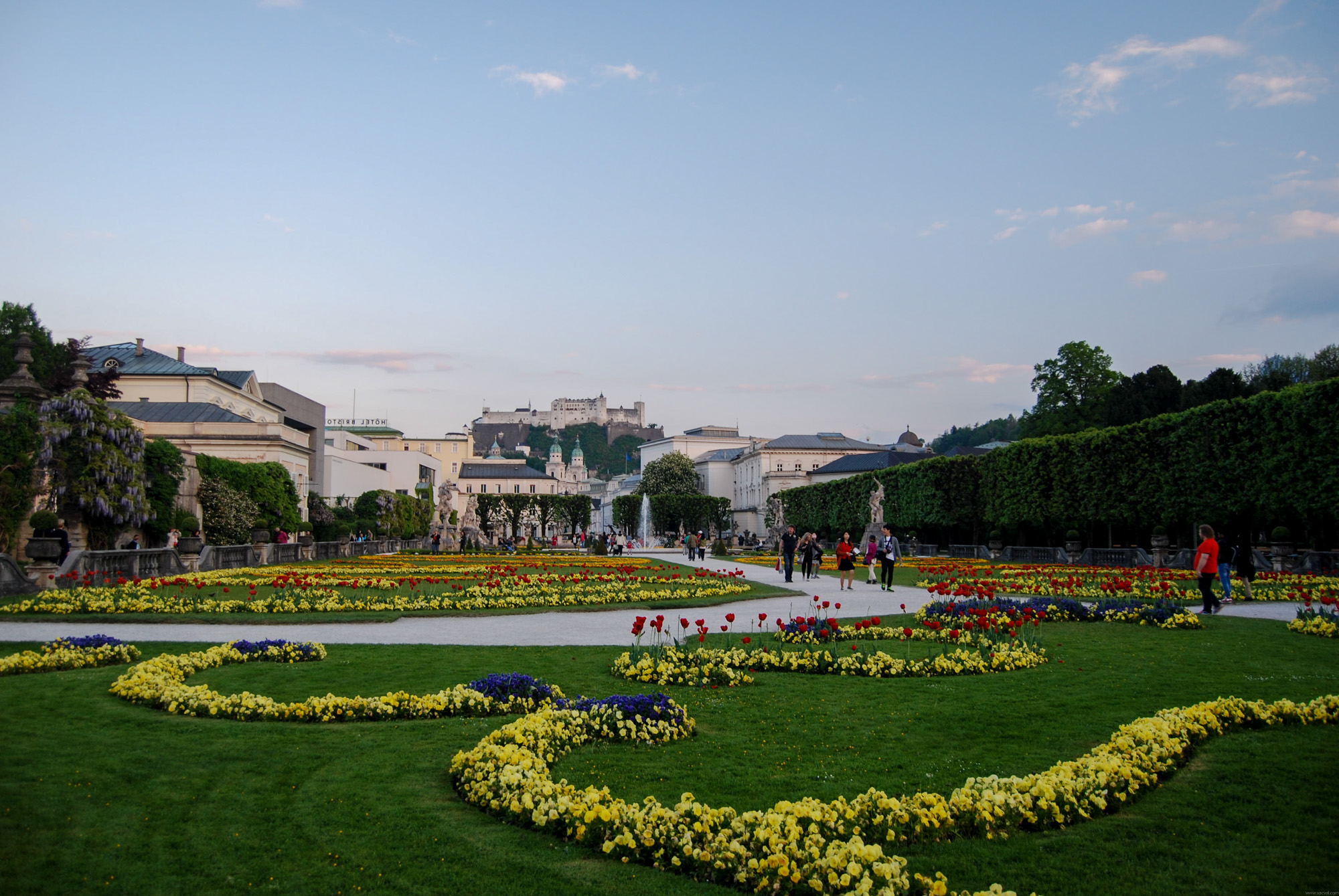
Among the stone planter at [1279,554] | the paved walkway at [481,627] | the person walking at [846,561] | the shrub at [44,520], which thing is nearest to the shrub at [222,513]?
the shrub at [44,520]

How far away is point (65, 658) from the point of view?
995cm

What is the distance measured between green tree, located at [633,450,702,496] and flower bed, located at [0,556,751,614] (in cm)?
8956

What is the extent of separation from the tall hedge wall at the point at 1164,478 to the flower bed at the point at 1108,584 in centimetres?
491

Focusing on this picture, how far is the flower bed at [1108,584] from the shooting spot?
17906 millimetres

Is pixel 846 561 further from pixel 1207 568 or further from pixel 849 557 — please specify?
pixel 1207 568

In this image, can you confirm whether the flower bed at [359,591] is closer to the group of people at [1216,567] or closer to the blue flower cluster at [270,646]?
the blue flower cluster at [270,646]

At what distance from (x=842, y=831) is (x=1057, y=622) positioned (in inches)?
463

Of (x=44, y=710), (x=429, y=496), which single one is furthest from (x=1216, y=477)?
(x=429, y=496)

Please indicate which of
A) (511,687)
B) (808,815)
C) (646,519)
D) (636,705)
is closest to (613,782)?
(636,705)

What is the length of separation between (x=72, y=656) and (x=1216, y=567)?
18.1 meters

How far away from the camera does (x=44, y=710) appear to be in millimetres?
7664

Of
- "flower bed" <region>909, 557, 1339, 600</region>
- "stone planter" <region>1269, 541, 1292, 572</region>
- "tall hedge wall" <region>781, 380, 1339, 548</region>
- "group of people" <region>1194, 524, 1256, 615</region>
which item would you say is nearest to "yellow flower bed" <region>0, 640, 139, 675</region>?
"flower bed" <region>909, 557, 1339, 600</region>

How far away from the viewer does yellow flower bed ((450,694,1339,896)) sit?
4227mm

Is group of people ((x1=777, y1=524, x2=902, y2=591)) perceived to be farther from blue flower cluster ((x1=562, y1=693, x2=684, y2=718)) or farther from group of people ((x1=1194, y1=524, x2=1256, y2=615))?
blue flower cluster ((x1=562, y1=693, x2=684, y2=718))
